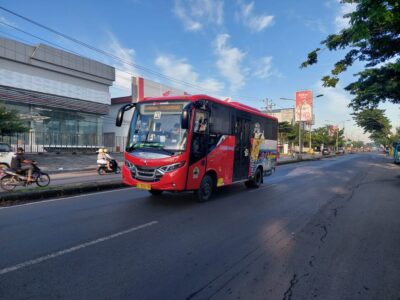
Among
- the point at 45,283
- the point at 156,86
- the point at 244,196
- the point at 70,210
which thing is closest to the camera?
the point at 45,283

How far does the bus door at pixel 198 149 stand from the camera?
7738 millimetres

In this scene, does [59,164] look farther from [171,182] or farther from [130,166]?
[171,182]

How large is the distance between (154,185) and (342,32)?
8.69m

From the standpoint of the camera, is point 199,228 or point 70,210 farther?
point 70,210

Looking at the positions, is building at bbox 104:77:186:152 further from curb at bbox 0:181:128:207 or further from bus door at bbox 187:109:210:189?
bus door at bbox 187:109:210:189

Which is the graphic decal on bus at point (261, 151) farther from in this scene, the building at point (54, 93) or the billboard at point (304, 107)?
the billboard at point (304, 107)

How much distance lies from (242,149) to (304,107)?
34167mm

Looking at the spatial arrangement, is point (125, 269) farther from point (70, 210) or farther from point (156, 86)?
point (156, 86)

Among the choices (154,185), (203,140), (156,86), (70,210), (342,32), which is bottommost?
(70,210)

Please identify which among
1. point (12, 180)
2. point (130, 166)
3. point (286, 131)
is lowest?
point (12, 180)

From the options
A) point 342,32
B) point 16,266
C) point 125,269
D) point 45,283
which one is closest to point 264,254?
point 125,269

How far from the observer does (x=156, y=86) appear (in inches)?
1547

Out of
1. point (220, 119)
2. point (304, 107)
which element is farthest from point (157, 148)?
point (304, 107)

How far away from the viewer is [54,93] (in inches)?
1194
